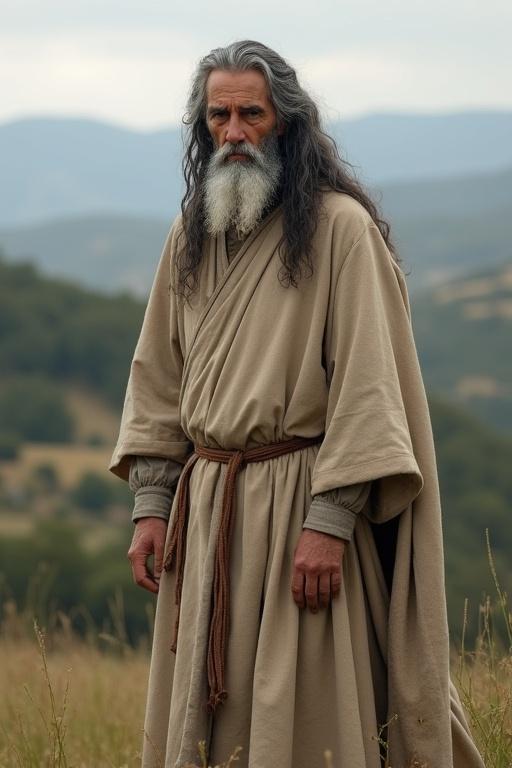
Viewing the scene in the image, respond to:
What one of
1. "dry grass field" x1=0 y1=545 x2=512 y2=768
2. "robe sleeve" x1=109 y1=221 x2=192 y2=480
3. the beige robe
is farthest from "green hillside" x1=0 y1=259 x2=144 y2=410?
the beige robe

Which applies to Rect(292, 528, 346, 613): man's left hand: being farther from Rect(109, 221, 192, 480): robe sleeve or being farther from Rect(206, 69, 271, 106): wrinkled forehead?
Rect(206, 69, 271, 106): wrinkled forehead

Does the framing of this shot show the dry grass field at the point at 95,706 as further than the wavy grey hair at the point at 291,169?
Yes

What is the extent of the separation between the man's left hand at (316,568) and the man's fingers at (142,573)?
1.71 feet

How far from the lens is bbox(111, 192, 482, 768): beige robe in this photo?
122 inches

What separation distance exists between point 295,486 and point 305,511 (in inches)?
2.4

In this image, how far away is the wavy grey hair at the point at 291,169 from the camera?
3230mm

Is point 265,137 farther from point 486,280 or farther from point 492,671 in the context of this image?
point 486,280

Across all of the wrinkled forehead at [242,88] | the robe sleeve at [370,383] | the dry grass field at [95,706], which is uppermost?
the wrinkled forehead at [242,88]

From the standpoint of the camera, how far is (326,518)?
3102 millimetres

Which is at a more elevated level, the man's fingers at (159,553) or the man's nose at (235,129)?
the man's nose at (235,129)

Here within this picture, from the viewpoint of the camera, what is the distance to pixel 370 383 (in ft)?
10.2

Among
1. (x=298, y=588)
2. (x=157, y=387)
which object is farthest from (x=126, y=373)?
(x=298, y=588)

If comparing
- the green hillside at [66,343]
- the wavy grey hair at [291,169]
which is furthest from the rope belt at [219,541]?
the green hillside at [66,343]

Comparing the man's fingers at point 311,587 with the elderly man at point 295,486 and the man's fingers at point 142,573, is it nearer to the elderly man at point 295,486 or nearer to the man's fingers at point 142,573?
the elderly man at point 295,486
